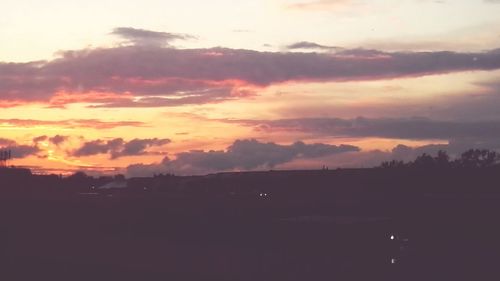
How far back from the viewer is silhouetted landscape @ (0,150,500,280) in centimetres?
2430

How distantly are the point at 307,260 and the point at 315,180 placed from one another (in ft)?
168

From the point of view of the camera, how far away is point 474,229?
27.1 metres

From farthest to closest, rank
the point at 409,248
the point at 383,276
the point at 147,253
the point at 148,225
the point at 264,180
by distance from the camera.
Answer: the point at 264,180, the point at 148,225, the point at 147,253, the point at 409,248, the point at 383,276

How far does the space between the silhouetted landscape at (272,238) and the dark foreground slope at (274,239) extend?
44 millimetres

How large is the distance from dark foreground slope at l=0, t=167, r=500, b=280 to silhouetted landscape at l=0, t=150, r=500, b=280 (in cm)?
4

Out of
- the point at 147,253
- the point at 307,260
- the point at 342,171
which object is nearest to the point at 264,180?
the point at 342,171

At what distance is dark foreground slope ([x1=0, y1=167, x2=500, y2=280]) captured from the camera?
24234 mm

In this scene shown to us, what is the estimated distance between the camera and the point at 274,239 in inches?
1296

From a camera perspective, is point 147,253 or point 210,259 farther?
point 147,253

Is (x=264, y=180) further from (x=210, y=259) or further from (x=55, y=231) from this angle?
(x=210, y=259)

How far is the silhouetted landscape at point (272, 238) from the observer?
24297 mm

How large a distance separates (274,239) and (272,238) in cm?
41

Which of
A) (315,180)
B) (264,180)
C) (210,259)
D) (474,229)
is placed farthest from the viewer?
(264,180)

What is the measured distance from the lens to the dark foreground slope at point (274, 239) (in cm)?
2423
